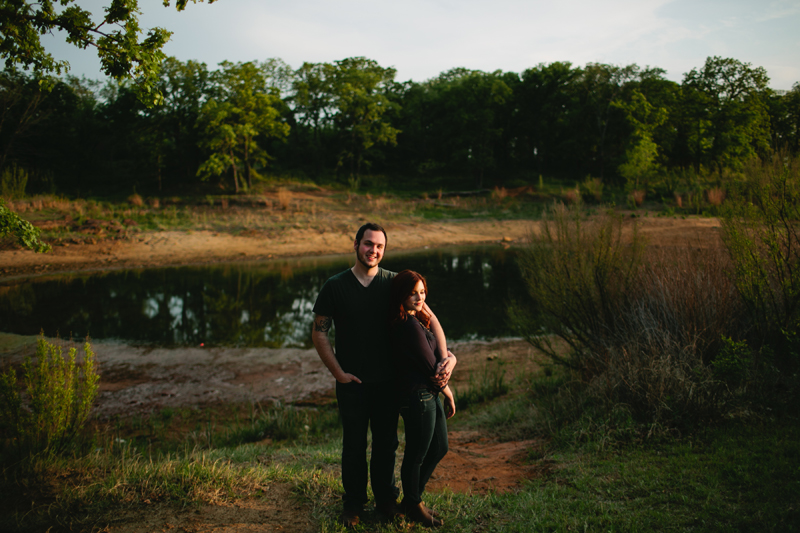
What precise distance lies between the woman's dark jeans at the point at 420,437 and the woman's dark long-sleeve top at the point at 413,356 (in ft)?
0.22

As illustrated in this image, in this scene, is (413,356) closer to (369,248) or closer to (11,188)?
(369,248)

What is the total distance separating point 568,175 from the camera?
4888 cm

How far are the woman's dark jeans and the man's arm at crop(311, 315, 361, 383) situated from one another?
1.34 ft

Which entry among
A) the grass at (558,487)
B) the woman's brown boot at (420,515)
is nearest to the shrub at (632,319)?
the grass at (558,487)

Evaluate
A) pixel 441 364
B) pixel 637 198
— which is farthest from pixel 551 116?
pixel 441 364

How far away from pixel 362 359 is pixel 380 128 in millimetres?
45454

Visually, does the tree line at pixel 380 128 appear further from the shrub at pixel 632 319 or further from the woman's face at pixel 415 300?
the woman's face at pixel 415 300

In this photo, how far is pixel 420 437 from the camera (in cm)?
317

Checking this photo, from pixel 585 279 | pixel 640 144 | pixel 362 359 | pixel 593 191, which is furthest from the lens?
pixel 640 144

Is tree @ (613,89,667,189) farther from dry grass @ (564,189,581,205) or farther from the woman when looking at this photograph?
the woman

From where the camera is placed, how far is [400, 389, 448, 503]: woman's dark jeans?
3.16 m

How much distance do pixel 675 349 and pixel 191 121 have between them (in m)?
42.4

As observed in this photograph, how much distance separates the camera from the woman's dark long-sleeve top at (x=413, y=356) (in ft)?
10.5

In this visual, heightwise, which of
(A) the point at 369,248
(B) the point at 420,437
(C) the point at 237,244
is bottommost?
(B) the point at 420,437
